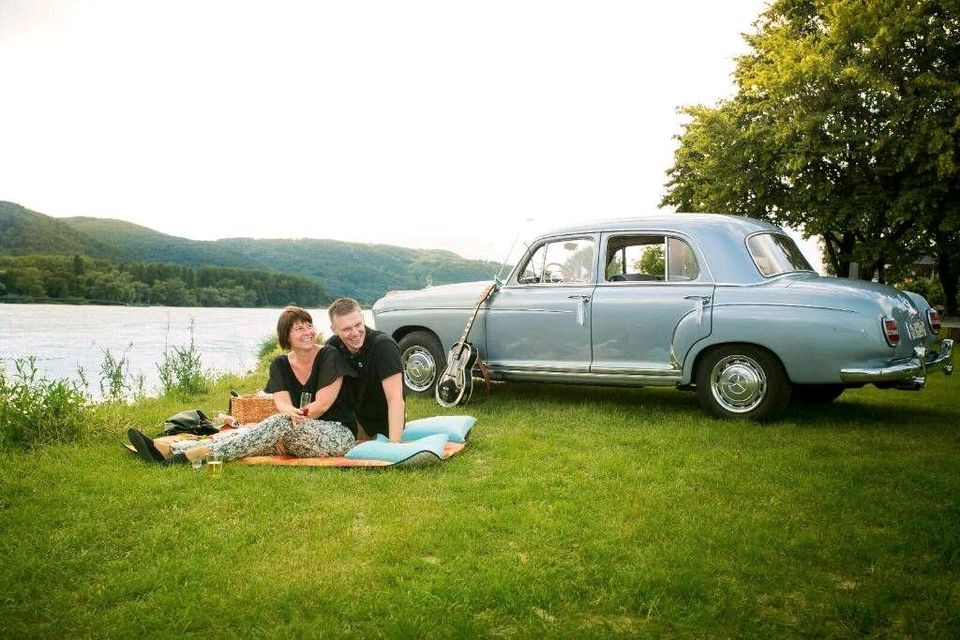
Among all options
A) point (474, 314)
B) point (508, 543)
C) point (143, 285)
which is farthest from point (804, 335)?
point (143, 285)

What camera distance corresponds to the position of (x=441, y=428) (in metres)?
6.66

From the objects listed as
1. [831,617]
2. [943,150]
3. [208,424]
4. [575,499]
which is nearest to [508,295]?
[208,424]

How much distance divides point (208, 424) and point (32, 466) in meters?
1.45

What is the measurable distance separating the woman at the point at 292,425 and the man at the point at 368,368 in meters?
0.21

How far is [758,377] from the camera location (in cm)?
727

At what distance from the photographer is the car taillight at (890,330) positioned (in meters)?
6.73

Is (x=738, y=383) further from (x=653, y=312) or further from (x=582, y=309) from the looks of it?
(x=582, y=309)

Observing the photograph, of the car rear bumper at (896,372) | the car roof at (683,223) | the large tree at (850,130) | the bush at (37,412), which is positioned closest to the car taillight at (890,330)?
the car rear bumper at (896,372)

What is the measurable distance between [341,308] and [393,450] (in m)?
1.20

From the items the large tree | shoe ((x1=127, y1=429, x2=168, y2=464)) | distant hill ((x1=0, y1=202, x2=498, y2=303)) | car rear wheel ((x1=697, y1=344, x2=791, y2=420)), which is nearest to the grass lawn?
shoe ((x1=127, y1=429, x2=168, y2=464))

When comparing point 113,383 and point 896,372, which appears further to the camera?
point 113,383

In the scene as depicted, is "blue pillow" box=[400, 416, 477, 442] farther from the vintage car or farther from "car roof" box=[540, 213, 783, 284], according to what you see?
"car roof" box=[540, 213, 783, 284]

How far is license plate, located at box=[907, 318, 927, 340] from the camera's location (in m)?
7.11

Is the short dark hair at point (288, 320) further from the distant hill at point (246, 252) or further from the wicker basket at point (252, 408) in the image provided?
the distant hill at point (246, 252)
